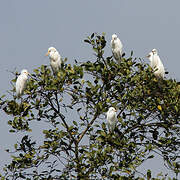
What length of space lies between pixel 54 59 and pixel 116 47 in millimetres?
1522

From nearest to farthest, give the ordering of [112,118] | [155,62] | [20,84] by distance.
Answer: [112,118]
[20,84]
[155,62]

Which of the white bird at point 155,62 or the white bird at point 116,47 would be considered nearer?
the white bird at point 155,62

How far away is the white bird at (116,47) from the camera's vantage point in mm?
10000

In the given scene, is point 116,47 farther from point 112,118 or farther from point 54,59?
point 112,118

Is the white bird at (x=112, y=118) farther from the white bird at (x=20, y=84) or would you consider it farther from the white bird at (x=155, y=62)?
the white bird at (x=20, y=84)

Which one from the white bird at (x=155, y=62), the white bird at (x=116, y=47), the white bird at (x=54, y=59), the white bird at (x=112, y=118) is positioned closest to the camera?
the white bird at (x=112, y=118)

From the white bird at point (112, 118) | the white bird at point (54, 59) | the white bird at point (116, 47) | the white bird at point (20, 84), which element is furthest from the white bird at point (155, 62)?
the white bird at point (20, 84)

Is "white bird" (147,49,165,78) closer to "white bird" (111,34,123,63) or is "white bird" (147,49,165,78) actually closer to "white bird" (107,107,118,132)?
"white bird" (111,34,123,63)

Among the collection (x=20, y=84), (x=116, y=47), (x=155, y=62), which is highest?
(x=116, y=47)

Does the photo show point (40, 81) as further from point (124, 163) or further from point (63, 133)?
point (124, 163)

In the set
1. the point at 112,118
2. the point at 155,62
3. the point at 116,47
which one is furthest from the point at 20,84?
the point at 116,47

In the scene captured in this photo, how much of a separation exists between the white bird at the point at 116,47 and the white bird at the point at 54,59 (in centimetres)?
129

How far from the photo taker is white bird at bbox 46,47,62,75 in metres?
9.25

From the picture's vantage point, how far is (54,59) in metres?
9.41
